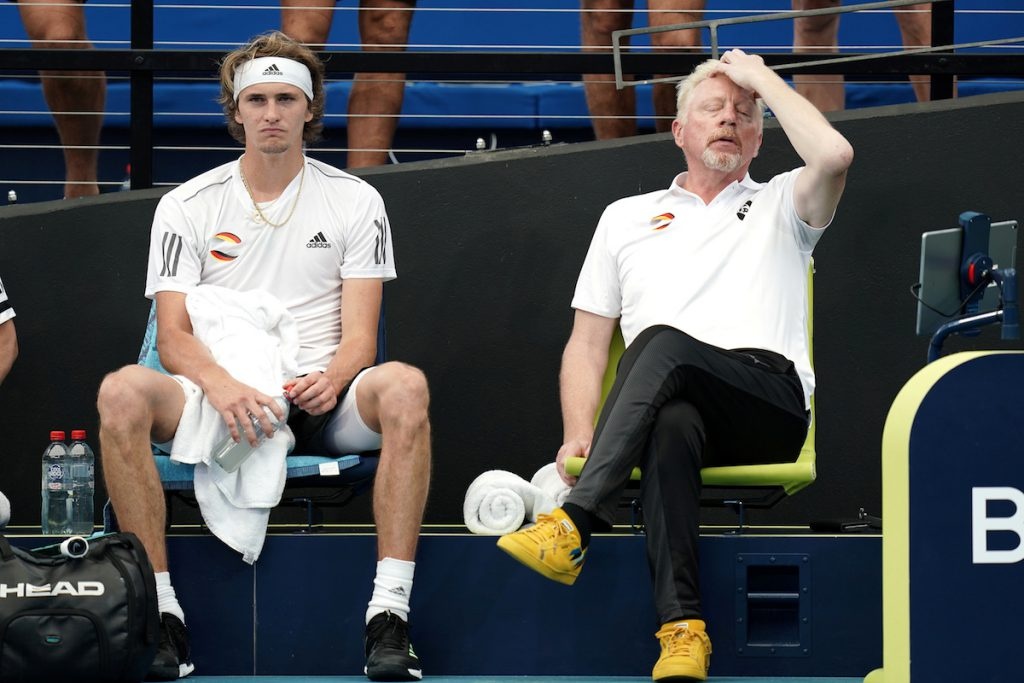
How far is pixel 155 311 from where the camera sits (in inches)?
139

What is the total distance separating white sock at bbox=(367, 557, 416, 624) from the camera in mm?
3086

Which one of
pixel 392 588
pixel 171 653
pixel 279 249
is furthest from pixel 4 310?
pixel 392 588

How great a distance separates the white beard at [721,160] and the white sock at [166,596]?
147 centimetres

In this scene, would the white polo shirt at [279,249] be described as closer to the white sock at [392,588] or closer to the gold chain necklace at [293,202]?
the gold chain necklace at [293,202]

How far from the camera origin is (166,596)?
314 cm

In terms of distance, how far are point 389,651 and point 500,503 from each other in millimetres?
453

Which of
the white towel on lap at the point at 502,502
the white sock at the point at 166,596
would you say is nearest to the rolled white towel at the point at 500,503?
the white towel on lap at the point at 502,502

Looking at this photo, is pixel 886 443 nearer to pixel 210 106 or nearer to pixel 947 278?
pixel 947 278

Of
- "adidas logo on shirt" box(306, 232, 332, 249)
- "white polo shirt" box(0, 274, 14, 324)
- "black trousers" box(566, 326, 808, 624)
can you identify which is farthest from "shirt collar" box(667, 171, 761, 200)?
"white polo shirt" box(0, 274, 14, 324)

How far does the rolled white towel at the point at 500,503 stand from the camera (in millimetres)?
3334

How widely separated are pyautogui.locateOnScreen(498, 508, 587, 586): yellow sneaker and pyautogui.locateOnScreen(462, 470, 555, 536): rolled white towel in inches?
16.1

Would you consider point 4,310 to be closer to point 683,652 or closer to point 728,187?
point 728,187

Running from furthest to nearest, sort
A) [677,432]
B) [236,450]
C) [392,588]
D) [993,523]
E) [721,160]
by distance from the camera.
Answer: [721,160] < [236,450] < [392,588] < [677,432] < [993,523]

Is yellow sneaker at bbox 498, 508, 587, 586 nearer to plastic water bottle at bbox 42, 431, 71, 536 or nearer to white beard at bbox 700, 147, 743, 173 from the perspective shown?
white beard at bbox 700, 147, 743, 173
